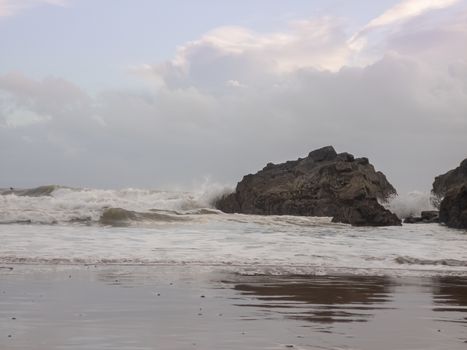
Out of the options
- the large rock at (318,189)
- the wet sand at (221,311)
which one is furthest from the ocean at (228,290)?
the large rock at (318,189)

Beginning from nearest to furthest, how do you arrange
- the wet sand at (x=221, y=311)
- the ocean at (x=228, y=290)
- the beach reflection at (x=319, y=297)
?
the wet sand at (x=221, y=311) → the ocean at (x=228, y=290) → the beach reflection at (x=319, y=297)

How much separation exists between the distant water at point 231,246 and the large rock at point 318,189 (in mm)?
1926

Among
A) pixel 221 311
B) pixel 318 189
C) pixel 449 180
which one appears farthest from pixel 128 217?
pixel 221 311

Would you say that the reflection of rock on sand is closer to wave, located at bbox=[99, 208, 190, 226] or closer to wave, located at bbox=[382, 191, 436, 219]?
wave, located at bbox=[99, 208, 190, 226]

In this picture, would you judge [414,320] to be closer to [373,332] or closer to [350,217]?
[373,332]

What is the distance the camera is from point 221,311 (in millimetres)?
6254

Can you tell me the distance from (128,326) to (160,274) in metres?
4.07

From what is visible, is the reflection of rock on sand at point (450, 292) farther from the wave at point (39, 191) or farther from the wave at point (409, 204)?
the wave at point (39, 191)

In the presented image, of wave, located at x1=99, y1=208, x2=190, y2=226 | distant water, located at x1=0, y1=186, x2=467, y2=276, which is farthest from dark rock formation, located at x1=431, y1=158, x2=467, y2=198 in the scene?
wave, located at x1=99, y1=208, x2=190, y2=226

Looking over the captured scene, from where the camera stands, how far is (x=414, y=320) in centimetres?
598

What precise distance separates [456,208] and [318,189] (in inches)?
267

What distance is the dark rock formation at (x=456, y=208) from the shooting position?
69.7ft

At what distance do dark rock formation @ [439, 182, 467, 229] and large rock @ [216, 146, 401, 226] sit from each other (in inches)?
76.2

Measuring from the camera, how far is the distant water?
11219 mm
